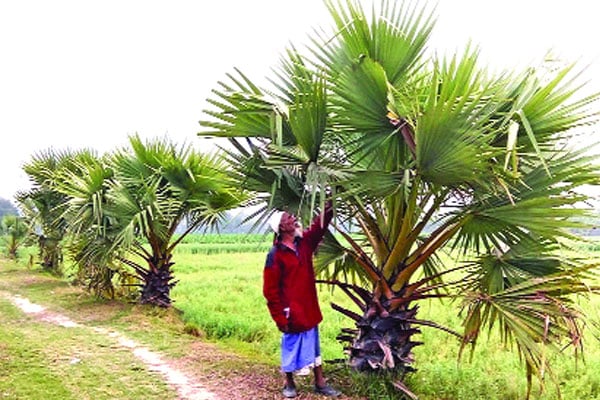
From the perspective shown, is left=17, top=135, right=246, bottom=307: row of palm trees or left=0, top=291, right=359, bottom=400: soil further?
left=17, top=135, right=246, bottom=307: row of palm trees

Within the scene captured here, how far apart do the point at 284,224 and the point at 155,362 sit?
8.83 ft

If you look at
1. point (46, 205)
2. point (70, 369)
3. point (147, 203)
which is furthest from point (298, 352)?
point (46, 205)

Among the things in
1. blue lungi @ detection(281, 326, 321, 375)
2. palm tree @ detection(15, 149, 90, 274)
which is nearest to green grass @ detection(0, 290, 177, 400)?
blue lungi @ detection(281, 326, 321, 375)

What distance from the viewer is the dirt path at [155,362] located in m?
5.11

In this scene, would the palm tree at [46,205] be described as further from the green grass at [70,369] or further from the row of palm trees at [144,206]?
the green grass at [70,369]

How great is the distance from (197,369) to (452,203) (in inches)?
118

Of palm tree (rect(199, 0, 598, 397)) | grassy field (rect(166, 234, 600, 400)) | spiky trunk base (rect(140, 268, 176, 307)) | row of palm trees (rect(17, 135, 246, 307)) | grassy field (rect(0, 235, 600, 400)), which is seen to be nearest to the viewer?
palm tree (rect(199, 0, 598, 397))

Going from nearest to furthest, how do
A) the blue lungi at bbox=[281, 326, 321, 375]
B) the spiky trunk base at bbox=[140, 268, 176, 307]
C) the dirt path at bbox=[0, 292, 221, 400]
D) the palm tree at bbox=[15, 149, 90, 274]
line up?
1. the blue lungi at bbox=[281, 326, 321, 375]
2. the dirt path at bbox=[0, 292, 221, 400]
3. the spiky trunk base at bbox=[140, 268, 176, 307]
4. the palm tree at bbox=[15, 149, 90, 274]

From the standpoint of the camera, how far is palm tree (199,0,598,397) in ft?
13.1

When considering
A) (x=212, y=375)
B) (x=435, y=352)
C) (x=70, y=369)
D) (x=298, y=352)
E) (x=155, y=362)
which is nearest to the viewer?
(x=298, y=352)

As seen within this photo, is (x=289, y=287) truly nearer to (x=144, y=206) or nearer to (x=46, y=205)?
(x=144, y=206)

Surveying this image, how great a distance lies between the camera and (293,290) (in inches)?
184

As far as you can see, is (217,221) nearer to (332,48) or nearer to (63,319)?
(63,319)

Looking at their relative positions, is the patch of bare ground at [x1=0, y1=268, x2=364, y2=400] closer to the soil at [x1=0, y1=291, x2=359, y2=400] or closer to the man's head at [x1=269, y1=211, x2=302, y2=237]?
the soil at [x1=0, y1=291, x2=359, y2=400]
